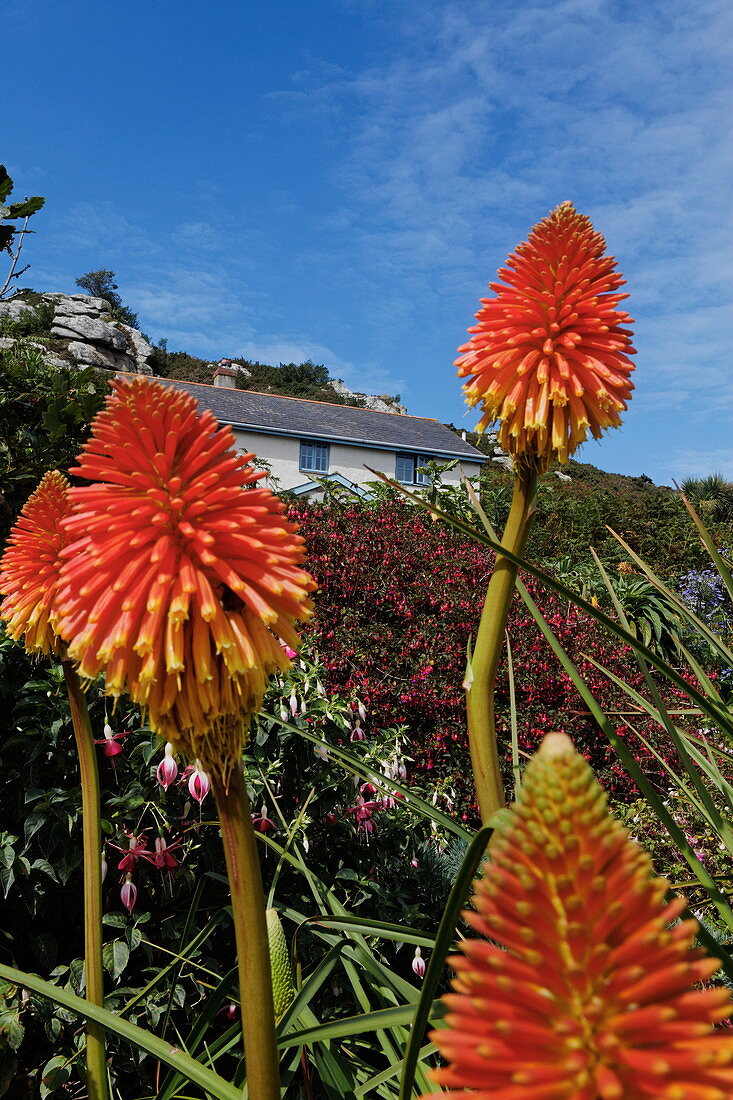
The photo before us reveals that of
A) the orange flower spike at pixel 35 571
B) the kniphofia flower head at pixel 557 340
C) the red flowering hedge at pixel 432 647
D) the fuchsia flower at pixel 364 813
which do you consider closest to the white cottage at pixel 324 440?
the red flowering hedge at pixel 432 647

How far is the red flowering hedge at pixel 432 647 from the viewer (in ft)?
18.1

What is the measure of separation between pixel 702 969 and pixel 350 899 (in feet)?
10.9

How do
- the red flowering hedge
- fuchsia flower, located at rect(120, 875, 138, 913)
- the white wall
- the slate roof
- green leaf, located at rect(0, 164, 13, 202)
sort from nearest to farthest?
fuchsia flower, located at rect(120, 875, 138, 913)
green leaf, located at rect(0, 164, 13, 202)
the red flowering hedge
the white wall
the slate roof

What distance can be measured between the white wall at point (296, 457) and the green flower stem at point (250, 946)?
1203 inches

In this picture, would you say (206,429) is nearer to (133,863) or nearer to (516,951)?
(516,951)

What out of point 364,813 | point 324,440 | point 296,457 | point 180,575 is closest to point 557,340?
point 180,575

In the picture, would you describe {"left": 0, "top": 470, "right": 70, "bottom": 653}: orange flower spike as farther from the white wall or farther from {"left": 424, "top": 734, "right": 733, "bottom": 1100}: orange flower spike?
the white wall

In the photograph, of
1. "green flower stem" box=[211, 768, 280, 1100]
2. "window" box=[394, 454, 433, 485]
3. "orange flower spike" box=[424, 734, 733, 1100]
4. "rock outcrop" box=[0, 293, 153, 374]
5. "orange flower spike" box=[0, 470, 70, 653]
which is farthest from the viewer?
"rock outcrop" box=[0, 293, 153, 374]

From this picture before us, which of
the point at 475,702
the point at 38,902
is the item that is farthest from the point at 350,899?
the point at 475,702

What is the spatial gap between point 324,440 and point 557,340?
33.6m

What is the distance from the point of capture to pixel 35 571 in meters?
1.75

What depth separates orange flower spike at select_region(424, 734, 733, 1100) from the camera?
1.71 ft

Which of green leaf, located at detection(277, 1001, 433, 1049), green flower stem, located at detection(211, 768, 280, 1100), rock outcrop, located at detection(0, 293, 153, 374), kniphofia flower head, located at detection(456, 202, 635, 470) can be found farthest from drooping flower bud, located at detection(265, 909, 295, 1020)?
rock outcrop, located at detection(0, 293, 153, 374)

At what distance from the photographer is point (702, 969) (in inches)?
21.6
